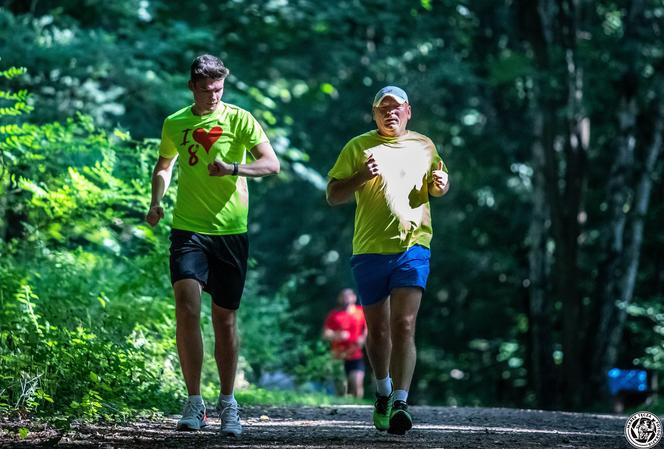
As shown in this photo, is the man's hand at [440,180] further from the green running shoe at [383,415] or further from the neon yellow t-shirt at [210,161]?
the green running shoe at [383,415]

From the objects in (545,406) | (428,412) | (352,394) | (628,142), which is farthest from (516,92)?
(428,412)

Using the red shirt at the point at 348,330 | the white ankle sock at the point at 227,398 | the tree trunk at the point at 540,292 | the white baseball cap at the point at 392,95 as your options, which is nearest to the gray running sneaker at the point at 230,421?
the white ankle sock at the point at 227,398

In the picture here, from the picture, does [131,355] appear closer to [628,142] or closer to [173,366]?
[173,366]

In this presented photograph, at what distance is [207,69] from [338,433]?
251 centimetres

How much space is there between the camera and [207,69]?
28.3 feet

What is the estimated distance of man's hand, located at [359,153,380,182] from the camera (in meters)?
8.84

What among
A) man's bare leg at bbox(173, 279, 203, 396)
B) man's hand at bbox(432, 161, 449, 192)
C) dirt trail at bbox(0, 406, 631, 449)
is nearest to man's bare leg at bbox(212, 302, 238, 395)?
man's bare leg at bbox(173, 279, 203, 396)

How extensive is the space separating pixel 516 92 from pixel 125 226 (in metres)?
13.3

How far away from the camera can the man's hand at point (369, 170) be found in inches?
348

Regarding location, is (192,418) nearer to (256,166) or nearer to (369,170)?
(256,166)

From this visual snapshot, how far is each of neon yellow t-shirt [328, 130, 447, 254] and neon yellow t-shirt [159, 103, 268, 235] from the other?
2.28 ft

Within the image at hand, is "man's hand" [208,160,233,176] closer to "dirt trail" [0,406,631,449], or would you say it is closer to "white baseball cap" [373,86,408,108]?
"white baseball cap" [373,86,408,108]

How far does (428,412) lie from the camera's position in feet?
41.1

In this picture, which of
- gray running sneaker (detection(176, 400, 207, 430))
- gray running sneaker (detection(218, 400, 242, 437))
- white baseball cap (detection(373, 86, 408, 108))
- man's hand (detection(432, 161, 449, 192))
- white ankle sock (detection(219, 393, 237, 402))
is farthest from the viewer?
white baseball cap (detection(373, 86, 408, 108))
